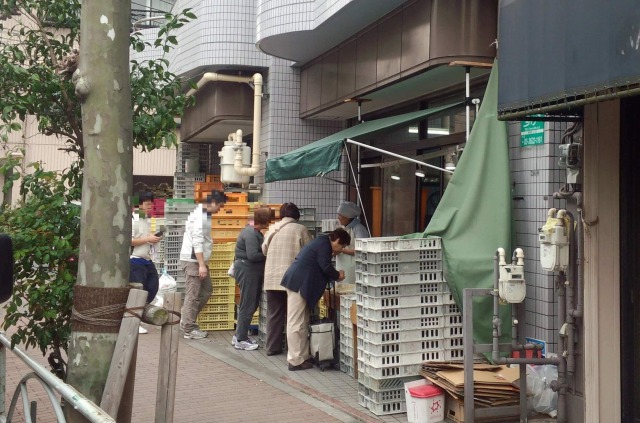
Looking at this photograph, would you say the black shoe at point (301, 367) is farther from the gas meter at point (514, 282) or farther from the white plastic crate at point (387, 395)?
the gas meter at point (514, 282)

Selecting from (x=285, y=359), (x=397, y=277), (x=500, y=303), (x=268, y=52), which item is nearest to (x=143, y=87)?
(x=397, y=277)

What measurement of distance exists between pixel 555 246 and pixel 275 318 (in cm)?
434

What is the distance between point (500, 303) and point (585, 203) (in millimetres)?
1115

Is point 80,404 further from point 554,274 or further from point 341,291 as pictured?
point 341,291

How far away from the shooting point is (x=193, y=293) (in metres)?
10.1

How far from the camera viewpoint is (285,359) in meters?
9.15

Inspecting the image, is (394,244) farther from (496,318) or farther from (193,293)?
(193,293)

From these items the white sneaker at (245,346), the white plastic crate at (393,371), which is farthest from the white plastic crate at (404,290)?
the white sneaker at (245,346)

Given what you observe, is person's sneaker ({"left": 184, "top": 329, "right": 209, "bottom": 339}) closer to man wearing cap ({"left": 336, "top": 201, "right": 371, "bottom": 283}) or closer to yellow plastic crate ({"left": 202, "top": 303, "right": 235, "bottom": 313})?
yellow plastic crate ({"left": 202, "top": 303, "right": 235, "bottom": 313})

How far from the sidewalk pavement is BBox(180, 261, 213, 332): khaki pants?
618 millimetres

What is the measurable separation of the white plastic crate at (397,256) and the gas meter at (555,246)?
47.1 inches

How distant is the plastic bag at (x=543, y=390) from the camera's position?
21.1 feet

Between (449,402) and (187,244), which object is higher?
(187,244)

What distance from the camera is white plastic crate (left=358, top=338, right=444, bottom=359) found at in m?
6.58
